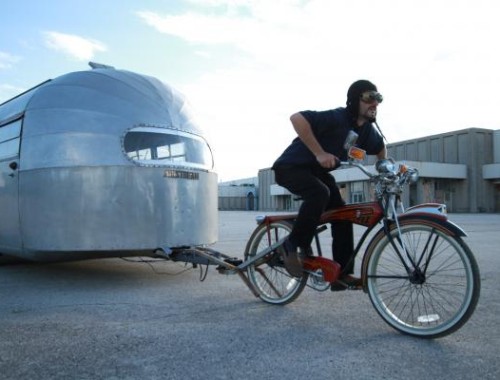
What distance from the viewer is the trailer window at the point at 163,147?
563 centimetres

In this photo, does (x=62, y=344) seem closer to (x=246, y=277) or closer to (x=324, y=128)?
(x=246, y=277)

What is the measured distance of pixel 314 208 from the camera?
13.5 ft

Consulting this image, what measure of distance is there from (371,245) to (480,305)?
1537 mm

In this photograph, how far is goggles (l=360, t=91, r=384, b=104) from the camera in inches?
159

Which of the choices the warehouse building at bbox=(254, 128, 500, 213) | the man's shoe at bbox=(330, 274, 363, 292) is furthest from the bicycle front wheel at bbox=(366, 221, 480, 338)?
the warehouse building at bbox=(254, 128, 500, 213)

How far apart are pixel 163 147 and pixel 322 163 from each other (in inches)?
100

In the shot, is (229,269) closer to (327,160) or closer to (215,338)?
(215,338)

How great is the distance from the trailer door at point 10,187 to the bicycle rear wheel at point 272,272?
3.09 meters

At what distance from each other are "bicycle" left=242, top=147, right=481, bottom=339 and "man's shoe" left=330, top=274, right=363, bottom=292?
0.06m

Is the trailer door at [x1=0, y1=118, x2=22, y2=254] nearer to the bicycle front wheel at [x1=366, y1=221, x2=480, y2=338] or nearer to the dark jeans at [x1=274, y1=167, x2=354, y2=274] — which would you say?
the dark jeans at [x1=274, y1=167, x2=354, y2=274]

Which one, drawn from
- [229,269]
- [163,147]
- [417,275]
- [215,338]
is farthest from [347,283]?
[163,147]

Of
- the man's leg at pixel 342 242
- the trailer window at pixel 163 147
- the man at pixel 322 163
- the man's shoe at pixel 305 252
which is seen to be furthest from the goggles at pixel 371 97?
the trailer window at pixel 163 147

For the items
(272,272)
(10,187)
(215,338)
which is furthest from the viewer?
(10,187)

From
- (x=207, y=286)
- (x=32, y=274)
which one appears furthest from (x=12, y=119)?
(x=207, y=286)
